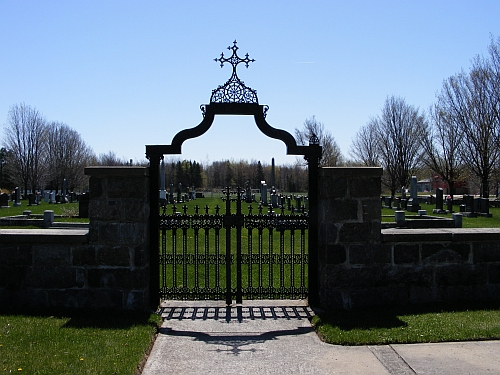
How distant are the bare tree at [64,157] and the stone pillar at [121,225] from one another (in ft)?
171

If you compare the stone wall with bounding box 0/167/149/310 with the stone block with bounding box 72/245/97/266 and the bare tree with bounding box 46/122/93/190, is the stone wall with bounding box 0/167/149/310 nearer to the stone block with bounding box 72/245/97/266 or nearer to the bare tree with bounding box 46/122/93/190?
the stone block with bounding box 72/245/97/266

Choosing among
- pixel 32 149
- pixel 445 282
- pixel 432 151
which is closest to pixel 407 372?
pixel 445 282

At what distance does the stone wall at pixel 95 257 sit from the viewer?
663 cm

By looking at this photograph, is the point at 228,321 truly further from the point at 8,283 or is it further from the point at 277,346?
the point at 8,283

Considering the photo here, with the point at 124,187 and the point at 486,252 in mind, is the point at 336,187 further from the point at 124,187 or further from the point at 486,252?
the point at 124,187

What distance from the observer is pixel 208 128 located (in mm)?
7094

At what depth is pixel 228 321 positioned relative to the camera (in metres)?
6.46

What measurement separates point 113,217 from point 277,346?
2627 mm

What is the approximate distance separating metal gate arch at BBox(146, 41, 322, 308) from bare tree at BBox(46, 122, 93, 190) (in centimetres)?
5213

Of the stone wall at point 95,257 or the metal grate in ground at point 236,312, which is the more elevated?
the stone wall at point 95,257

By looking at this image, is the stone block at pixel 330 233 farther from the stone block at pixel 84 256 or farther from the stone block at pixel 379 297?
the stone block at pixel 84 256

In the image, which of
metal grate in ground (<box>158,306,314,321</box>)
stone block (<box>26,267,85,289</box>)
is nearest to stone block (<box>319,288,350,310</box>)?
metal grate in ground (<box>158,306,314,321</box>)

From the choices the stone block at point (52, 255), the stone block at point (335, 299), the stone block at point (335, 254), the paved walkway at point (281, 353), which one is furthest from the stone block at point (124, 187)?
the stone block at point (335, 299)

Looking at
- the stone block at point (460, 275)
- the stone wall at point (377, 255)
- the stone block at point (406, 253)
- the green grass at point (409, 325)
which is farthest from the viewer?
the stone block at point (460, 275)
